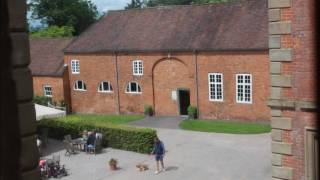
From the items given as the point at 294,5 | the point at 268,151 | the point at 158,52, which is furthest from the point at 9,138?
the point at 158,52

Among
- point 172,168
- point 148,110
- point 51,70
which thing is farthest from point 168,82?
point 172,168

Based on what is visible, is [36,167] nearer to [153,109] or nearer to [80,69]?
[153,109]

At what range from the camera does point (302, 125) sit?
9219 millimetres

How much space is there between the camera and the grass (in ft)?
106

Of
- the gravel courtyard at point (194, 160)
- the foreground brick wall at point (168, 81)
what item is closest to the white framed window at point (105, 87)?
the foreground brick wall at point (168, 81)

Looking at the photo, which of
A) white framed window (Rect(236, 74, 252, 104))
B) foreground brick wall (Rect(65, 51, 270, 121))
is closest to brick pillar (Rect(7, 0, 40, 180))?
foreground brick wall (Rect(65, 51, 270, 121))

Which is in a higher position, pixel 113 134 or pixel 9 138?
pixel 9 138

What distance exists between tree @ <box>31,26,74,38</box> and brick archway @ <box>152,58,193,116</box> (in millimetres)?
25326

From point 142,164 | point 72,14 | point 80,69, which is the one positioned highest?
point 72,14

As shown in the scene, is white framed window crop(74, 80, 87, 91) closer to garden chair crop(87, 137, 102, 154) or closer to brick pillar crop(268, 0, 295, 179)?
garden chair crop(87, 137, 102, 154)

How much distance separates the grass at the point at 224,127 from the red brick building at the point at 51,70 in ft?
41.6

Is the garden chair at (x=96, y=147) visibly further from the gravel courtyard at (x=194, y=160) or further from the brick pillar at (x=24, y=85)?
the brick pillar at (x=24, y=85)

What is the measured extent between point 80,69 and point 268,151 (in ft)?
70.8

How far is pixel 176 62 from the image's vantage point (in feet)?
126
